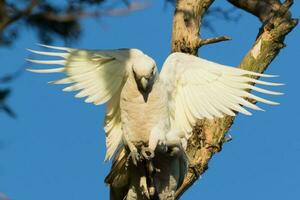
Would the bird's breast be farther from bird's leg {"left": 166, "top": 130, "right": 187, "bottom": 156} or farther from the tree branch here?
the tree branch

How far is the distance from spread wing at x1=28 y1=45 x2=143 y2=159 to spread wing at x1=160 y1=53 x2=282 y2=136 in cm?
45

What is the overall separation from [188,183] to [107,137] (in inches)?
81.8

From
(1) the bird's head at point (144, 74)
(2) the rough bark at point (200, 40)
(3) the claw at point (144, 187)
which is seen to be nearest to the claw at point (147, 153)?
(3) the claw at point (144, 187)

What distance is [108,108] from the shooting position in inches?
371

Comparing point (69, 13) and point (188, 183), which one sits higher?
point (188, 183)

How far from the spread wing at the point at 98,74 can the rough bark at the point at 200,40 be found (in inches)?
86.4

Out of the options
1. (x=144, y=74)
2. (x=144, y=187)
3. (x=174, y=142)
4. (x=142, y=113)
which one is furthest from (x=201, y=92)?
(x=144, y=187)

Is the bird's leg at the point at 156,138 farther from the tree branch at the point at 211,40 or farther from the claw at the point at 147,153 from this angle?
the tree branch at the point at 211,40

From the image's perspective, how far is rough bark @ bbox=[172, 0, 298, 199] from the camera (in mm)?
11617

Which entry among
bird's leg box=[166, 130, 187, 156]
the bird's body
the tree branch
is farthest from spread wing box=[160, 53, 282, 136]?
the tree branch

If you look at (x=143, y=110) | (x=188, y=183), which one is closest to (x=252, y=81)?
(x=143, y=110)

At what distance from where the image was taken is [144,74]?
29.0ft

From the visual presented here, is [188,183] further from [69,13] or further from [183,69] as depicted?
[69,13]

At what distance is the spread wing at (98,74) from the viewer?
30.5 feet
